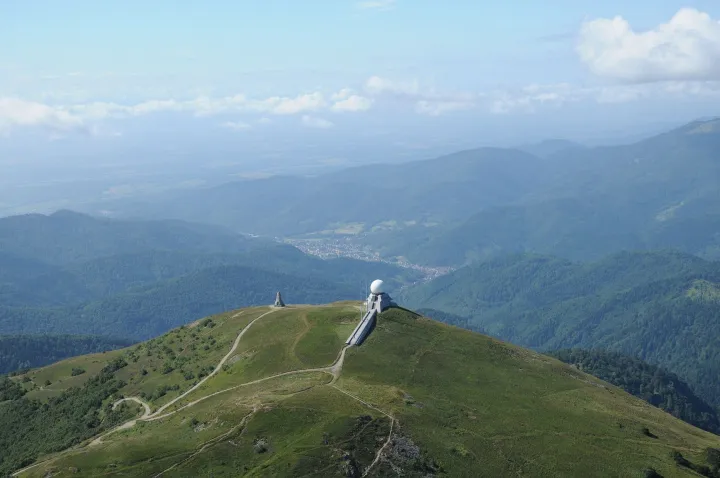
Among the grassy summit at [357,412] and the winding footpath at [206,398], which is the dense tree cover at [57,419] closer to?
the grassy summit at [357,412]

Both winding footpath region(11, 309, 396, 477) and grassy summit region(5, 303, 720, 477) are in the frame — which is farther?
winding footpath region(11, 309, 396, 477)

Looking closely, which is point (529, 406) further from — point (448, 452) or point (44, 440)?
point (44, 440)

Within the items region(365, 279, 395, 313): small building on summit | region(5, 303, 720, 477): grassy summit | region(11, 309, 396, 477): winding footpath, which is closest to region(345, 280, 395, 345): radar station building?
region(365, 279, 395, 313): small building on summit

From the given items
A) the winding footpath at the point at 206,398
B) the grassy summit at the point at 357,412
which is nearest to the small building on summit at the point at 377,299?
the grassy summit at the point at 357,412

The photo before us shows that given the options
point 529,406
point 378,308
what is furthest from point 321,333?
point 529,406

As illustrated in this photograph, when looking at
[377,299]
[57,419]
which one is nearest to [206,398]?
[57,419]

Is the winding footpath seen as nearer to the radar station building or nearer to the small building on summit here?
the radar station building

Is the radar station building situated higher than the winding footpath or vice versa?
the radar station building
